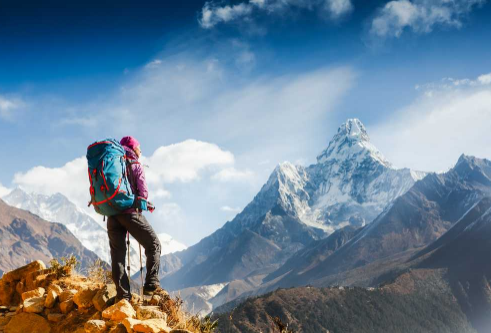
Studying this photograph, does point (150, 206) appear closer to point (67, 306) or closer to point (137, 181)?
point (137, 181)

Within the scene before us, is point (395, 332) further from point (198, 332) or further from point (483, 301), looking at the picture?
point (198, 332)

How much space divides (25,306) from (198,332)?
345 centimetres

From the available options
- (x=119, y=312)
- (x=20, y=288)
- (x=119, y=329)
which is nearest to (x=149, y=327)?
(x=119, y=329)

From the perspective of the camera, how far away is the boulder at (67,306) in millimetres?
7273

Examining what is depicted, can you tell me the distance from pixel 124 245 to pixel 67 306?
1.39 m

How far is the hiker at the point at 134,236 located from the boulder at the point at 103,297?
0.68 feet

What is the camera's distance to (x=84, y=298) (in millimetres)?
7129

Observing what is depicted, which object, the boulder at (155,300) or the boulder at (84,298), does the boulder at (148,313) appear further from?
the boulder at (84,298)

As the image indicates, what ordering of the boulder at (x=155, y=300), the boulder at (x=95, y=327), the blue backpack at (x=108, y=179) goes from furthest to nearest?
the boulder at (x=155, y=300)
the blue backpack at (x=108, y=179)
the boulder at (x=95, y=327)

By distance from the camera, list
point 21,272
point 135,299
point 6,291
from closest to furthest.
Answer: point 135,299 → point 6,291 → point 21,272

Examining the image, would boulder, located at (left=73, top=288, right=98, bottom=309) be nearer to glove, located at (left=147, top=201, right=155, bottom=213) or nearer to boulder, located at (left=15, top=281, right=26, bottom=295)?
glove, located at (left=147, top=201, right=155, bottom=213)

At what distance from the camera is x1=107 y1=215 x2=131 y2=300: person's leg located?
23.3 ft

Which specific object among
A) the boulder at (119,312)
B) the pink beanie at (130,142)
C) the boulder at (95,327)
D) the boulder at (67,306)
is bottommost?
the boulder at (95,327)

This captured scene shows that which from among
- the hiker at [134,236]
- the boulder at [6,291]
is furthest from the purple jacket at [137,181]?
the boulder at [6,291]
